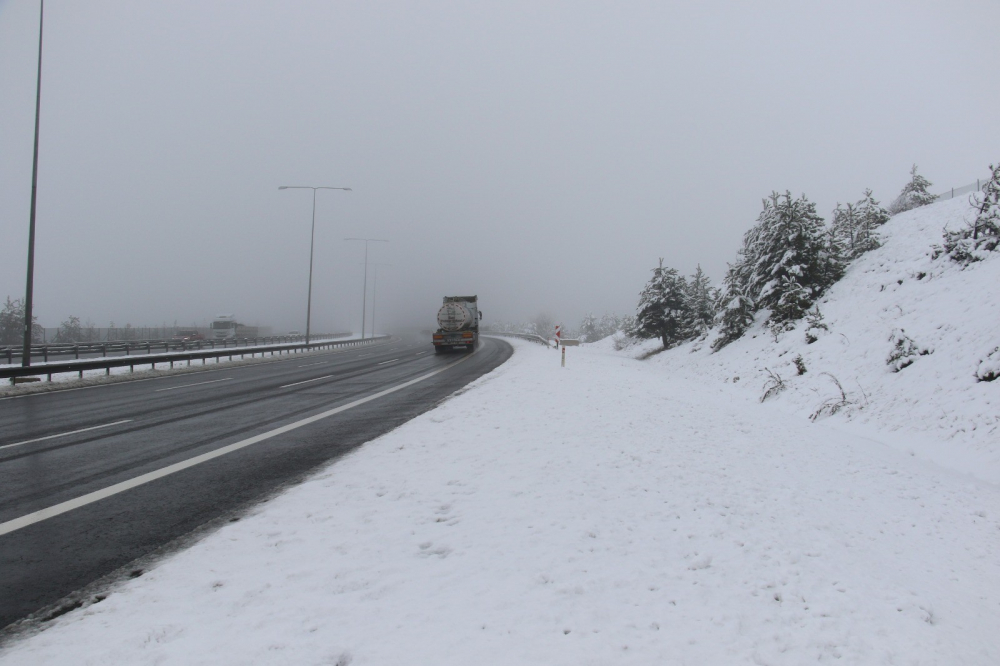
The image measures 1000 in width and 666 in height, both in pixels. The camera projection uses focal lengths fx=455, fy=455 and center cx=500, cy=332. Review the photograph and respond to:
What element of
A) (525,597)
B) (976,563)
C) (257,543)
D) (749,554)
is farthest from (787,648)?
(257,543)

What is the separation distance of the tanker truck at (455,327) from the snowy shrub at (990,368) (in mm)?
26065

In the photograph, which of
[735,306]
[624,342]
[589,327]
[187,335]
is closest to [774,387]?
[735,306]

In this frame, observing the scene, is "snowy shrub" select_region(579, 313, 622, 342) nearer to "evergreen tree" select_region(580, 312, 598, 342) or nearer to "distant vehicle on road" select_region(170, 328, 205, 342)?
"evergreen tree" select_region(580, 312, 598, 342)

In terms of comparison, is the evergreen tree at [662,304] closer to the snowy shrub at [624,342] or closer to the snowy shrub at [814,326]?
the snowy shrub at [624,342]

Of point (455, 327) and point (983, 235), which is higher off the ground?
point (983, 235)

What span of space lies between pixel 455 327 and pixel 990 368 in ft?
91.2

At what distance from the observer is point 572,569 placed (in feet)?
12.8

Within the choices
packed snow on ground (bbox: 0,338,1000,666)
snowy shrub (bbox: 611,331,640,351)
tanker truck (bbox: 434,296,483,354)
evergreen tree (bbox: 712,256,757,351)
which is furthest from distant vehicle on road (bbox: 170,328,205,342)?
packed snow on ground (bbox: 0,338,1000,666)

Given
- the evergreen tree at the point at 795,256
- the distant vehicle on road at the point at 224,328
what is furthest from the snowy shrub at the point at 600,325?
the evergreen tree at the point at 795,256

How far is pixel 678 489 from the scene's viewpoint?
19.0 feet

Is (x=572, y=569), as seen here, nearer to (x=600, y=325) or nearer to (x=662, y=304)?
(x=662, y=304)

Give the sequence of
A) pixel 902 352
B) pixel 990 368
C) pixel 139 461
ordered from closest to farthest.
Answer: pixel 139 461, pixel 990 368, pixel 902 352

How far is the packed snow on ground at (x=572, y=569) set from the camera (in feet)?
9.80

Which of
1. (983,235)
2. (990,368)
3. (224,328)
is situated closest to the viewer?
(990,368)
